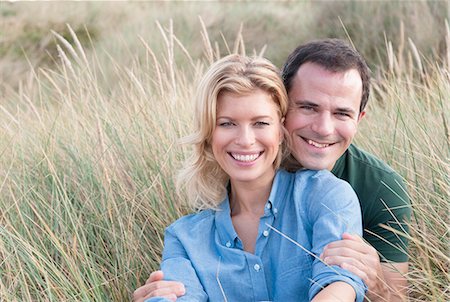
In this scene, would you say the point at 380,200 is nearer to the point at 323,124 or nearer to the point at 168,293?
the point at 323,124

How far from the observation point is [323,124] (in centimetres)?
296

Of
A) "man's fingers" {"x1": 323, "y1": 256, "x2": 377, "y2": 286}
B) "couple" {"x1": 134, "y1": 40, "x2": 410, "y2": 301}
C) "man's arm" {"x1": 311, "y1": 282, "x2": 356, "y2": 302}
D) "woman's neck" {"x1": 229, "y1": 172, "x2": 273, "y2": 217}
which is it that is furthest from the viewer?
"woman's neck" {"x1": 229, "y1": 172, "x2": 273, "y2": 217}

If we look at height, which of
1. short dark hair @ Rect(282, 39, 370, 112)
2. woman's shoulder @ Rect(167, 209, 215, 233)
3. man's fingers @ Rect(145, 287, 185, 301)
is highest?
short dark hair @ Rect(282, 39, 370, 112)

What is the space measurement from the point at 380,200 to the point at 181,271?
94 centimetres

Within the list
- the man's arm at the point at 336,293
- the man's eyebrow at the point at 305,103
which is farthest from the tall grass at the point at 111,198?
the man's eyebrow at the point at 305,103

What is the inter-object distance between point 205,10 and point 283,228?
32.6 ft

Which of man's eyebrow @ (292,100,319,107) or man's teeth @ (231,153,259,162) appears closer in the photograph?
man's teeth @ (231,153,259,162)

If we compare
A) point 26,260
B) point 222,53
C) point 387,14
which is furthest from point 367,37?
point 26,260

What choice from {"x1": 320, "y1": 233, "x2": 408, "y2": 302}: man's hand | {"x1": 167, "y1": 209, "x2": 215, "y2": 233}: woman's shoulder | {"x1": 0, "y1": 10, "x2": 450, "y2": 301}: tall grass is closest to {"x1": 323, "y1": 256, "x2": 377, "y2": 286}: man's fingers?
{"x1": 320, "y1": 233, "x2": 408, "y2": 302}: man's hand

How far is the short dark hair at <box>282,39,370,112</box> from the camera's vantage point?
304 centimetres

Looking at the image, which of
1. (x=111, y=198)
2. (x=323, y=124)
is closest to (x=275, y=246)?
(x=323, y=124)

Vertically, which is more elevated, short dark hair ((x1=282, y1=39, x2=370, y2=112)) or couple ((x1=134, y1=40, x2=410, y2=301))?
short dark hair ((x1=282, y1=39, x2=370, y2=112))

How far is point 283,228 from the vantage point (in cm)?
270

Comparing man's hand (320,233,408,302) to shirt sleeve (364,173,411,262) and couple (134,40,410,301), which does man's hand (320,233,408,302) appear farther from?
shirt sleeve (364,173,411,262)
